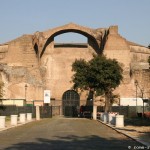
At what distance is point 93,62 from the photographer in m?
52.0

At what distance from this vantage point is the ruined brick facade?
66562mm

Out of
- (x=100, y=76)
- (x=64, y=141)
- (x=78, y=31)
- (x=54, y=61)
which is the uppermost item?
(x=78, y=31)

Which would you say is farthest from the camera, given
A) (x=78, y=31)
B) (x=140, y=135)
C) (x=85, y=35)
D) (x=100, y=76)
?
(x=85, y=35)

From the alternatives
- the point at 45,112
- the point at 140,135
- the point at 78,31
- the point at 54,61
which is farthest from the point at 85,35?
the point at 140,135

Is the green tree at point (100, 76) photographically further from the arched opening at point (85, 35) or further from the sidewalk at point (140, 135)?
the sidewalk at point (140, 135)

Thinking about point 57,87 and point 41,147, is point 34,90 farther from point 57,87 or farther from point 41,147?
point 41,147

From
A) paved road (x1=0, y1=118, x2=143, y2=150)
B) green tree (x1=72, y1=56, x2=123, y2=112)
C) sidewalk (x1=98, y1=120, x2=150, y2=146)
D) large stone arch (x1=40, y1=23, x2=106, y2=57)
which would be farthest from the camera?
large stone arch (x1=40, y1=23, x2=106, y2=57)

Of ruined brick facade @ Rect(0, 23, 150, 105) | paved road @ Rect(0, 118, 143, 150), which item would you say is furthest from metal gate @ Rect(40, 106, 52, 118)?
paved road @ Rect(0, 118, 143, 150)

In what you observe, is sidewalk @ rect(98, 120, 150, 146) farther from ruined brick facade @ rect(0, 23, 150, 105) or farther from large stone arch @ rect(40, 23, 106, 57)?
large stone arch @ rect(40, 23, 106, 57)

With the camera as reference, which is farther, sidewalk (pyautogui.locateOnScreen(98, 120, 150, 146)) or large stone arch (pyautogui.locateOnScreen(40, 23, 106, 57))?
large stone arch (pyautogui.locateOnScreen(40, 23, 106, 57))

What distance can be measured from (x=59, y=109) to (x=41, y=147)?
187 feet

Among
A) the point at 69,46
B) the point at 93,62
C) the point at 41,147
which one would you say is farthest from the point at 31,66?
the point at 41,147

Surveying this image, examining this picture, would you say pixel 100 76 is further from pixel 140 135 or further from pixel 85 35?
pixel 140 135

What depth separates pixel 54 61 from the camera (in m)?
72.7
